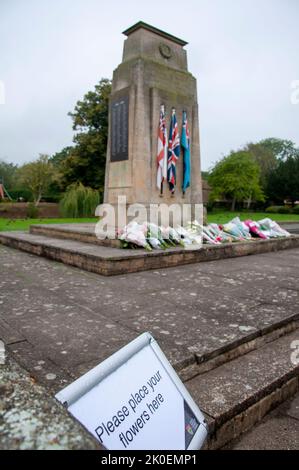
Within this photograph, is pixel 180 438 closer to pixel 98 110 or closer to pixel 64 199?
pixel 64 199

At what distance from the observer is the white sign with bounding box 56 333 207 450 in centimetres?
106

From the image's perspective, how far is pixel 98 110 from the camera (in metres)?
26.0

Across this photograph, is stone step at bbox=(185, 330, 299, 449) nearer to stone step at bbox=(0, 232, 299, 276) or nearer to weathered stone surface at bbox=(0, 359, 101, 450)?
weathered stone surface at bbox=(0, 359, 101, 450)

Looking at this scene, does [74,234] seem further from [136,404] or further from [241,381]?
[136,404]

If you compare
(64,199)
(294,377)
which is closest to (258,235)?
(294,377)

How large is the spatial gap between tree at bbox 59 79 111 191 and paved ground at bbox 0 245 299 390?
21.4 metres

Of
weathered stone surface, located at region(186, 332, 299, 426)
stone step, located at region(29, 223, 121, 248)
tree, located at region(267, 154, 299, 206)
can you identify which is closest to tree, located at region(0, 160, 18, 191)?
tree, located at region(267, 154, 299, 206)

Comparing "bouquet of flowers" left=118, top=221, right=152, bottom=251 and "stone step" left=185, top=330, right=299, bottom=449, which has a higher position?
"bouquet of flowers" left=118, top=221, right=152, bottom=251

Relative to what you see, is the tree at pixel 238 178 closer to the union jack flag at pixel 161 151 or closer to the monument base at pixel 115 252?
the monument base at pixel 115 252

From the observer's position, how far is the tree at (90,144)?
25406 mm

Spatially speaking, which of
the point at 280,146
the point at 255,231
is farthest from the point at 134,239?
the point at 280,146

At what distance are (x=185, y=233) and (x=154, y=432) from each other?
5170 millimetres

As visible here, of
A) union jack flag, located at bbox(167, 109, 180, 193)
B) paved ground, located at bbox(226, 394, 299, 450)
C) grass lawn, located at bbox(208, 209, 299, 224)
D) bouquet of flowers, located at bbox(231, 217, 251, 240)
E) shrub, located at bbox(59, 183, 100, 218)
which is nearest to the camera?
paved ground, located at bbox(226, 394, 299, 450)

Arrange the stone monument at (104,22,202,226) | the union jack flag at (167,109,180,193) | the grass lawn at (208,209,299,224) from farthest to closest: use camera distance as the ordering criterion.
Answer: the grass lawn at (208,209,299,224) → the union jack flag at (167,109,180,193) → the stone monument at (104,22,202,226)
